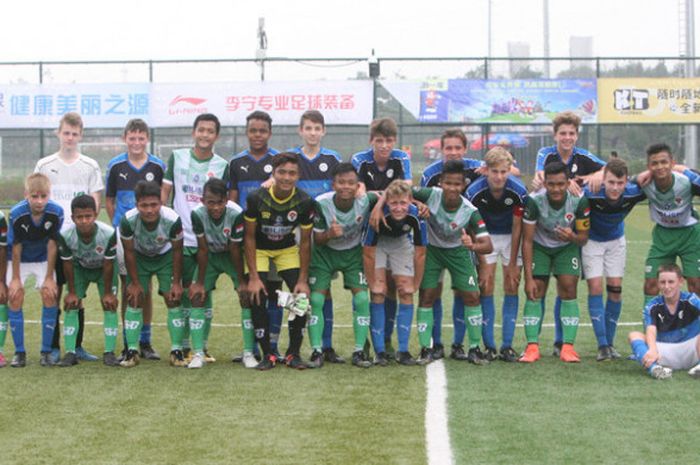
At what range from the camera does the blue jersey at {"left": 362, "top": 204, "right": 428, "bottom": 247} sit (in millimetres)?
7109

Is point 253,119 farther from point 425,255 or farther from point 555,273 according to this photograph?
point 555,273

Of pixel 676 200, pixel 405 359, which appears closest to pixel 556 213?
pixel 676 200

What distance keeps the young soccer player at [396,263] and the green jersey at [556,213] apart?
81 centimetres

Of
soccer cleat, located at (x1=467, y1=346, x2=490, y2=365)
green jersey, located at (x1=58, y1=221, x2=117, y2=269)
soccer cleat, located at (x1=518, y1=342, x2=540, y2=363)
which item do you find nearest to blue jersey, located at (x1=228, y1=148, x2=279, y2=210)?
green jersey, located at (x1=58, y1=221, x2=117, y2=269)

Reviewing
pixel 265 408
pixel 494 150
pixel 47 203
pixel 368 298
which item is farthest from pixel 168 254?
pixel 494 150

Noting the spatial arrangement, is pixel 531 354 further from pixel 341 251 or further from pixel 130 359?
pixel 130 359

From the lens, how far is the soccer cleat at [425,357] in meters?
7.24

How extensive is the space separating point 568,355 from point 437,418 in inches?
80.2

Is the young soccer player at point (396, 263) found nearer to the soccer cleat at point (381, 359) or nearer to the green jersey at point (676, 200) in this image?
the soccer cleat at point (381, 359)

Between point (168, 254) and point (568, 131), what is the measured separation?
10.3 feet

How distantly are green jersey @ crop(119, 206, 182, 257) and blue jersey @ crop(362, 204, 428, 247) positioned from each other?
1.37 meters

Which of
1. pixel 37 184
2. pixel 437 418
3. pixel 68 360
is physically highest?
pixel 37 184

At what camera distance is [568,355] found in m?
7.32

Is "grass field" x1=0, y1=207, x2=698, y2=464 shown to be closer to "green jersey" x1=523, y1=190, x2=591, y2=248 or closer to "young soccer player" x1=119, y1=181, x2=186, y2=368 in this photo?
"young soccer player" x1=119, y1=181, x2=186, y2=368
